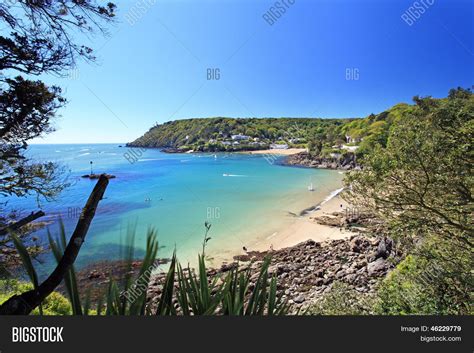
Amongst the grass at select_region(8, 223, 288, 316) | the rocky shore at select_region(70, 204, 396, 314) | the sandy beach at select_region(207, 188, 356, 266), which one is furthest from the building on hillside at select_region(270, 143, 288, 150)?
the grass at select_region(8, 223, 288, 316)

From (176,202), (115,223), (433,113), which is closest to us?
(433,113)

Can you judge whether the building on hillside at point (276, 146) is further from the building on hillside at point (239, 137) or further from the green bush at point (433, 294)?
the green bush at point (433, 294)

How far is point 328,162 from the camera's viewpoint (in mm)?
44500

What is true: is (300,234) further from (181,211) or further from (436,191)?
(181,211)

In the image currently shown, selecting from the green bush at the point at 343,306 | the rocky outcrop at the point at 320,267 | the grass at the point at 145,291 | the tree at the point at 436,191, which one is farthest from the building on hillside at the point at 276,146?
the grass at the point at 145,291

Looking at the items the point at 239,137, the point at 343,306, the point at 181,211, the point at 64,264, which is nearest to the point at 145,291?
the point at 64,264

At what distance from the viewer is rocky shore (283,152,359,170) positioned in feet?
133

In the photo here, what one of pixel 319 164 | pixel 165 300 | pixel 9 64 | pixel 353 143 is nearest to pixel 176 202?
pixel 9 64

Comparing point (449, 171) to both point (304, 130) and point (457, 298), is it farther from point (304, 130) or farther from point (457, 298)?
point (304, 130)

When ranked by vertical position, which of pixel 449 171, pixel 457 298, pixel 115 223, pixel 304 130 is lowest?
pixel 115 223

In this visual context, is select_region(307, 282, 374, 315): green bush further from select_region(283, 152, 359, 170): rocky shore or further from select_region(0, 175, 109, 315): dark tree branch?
select_region(283, 152, 359, 170): rocky shore

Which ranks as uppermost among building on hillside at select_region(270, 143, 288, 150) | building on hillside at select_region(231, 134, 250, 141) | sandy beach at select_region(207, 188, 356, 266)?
building on hillside at select_region(231, 134, 250, 141)

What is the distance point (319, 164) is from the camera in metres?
45.9

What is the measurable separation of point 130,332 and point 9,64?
3274 millimetres
